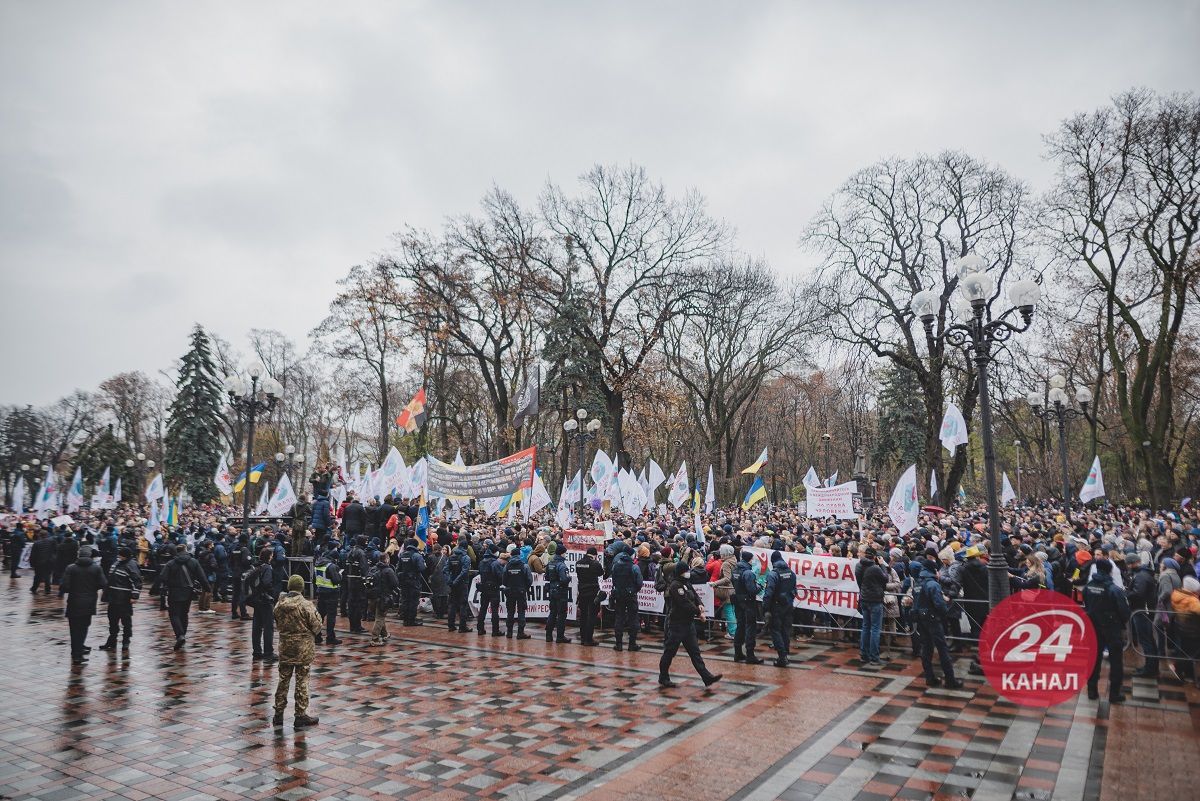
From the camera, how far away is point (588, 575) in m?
13.4

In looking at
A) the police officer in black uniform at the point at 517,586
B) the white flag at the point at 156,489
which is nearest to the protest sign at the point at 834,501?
the police officer in black uniform at the point at 517,586

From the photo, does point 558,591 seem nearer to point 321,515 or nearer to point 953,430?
point 321,515

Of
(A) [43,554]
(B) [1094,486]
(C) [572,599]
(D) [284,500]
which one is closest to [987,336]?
(C) [572,599]

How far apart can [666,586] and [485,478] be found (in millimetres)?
7699

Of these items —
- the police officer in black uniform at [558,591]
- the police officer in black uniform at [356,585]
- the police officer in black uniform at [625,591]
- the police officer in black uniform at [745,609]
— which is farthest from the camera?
the police officer in black uniform at [356,585]

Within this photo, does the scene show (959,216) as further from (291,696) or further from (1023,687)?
(291,696)

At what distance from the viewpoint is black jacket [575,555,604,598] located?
1334 cm

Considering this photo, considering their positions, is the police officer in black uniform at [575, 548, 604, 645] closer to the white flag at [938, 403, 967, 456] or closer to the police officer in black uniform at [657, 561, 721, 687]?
the police officer in black uniform at [657, 561, 721, 687]

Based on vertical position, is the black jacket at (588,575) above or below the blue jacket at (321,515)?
below

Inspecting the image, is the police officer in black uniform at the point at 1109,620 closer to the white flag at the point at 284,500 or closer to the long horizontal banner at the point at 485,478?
the long horizontal banner at the point at 485,478

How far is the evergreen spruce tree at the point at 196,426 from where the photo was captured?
50.4 meters

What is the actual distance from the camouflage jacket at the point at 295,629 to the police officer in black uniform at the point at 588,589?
5631 millimetres

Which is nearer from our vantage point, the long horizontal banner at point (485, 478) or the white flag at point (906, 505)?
the long horizontal banner at point (485, 478)

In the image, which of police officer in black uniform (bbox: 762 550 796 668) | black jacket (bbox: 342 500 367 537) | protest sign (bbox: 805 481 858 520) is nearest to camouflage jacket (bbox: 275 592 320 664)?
police officer in black uniform (bbox: 762 550 796 668)
